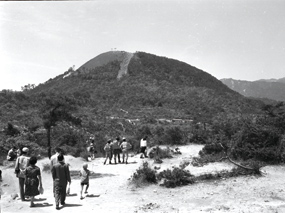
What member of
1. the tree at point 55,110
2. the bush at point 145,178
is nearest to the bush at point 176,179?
the bush at point 145,178

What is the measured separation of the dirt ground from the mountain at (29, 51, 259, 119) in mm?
29528

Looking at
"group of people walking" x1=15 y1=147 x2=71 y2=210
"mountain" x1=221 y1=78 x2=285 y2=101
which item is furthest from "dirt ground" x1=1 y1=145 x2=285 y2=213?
"mountain" x1=221 y1=78 x2=285 y2=101

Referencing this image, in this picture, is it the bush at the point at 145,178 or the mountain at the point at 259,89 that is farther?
the mountain at the point at 259,89

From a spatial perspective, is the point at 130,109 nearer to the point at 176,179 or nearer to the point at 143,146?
the point at 143,146

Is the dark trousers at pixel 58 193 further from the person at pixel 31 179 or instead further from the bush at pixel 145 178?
the bush at pixel 145 178

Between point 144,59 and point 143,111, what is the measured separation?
3901 centimetres

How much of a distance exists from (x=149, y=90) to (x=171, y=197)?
53.3 m

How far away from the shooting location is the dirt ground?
7059 millimetres

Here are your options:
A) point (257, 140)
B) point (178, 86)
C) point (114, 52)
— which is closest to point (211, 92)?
point (178, 86)

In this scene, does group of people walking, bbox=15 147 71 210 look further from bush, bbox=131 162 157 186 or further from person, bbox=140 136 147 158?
person, bbox=140 136 147 158

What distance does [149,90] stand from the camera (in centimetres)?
6106

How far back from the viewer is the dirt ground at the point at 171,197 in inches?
278

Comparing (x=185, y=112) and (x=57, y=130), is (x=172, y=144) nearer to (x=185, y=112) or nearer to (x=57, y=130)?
(x=57, y=130)

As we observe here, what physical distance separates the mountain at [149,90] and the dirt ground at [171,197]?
96.9 feet
